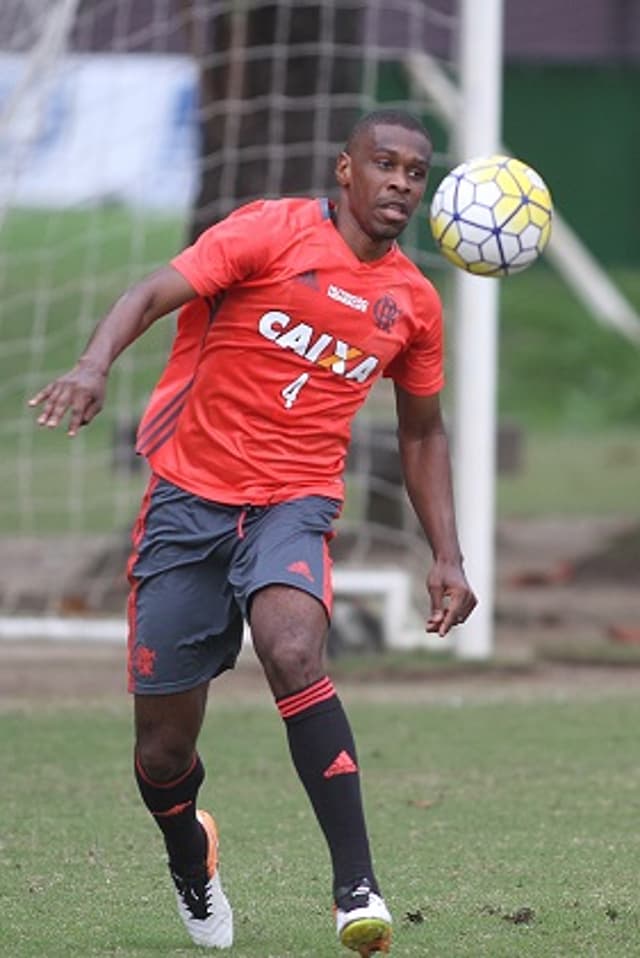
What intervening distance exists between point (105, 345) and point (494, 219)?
67.9 inches

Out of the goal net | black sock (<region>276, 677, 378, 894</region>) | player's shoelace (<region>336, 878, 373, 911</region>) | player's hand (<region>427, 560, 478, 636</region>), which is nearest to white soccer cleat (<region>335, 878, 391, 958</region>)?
player's shoelace (<region>336, 878, 373, 911</region>)

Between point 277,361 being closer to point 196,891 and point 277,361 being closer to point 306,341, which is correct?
point 306,341

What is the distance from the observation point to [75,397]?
5500mm

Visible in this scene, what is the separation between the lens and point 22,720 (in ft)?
34.8

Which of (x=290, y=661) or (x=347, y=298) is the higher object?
(x=347, y=298)

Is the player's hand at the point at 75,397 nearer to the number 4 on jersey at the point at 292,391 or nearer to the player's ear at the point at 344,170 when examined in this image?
the number 4 on jersey at the point at 292,391

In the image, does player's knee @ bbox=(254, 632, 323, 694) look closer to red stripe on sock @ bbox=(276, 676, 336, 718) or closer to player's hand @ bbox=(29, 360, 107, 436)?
red stripe on sock @ bbox=(276, 676, 336, 718)

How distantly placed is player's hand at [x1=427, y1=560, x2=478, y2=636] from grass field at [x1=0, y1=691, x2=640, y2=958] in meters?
0.80

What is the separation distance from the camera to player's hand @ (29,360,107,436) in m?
5.45

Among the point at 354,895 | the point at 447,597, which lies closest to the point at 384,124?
the point at 447,597

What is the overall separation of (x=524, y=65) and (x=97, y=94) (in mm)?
6729

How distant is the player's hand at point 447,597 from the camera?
6.27 m

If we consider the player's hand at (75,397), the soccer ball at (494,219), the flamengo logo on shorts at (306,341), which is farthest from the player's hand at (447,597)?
the player's hand at (75,397)

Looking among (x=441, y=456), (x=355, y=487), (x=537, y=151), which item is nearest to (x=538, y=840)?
(x=441, y=456)
